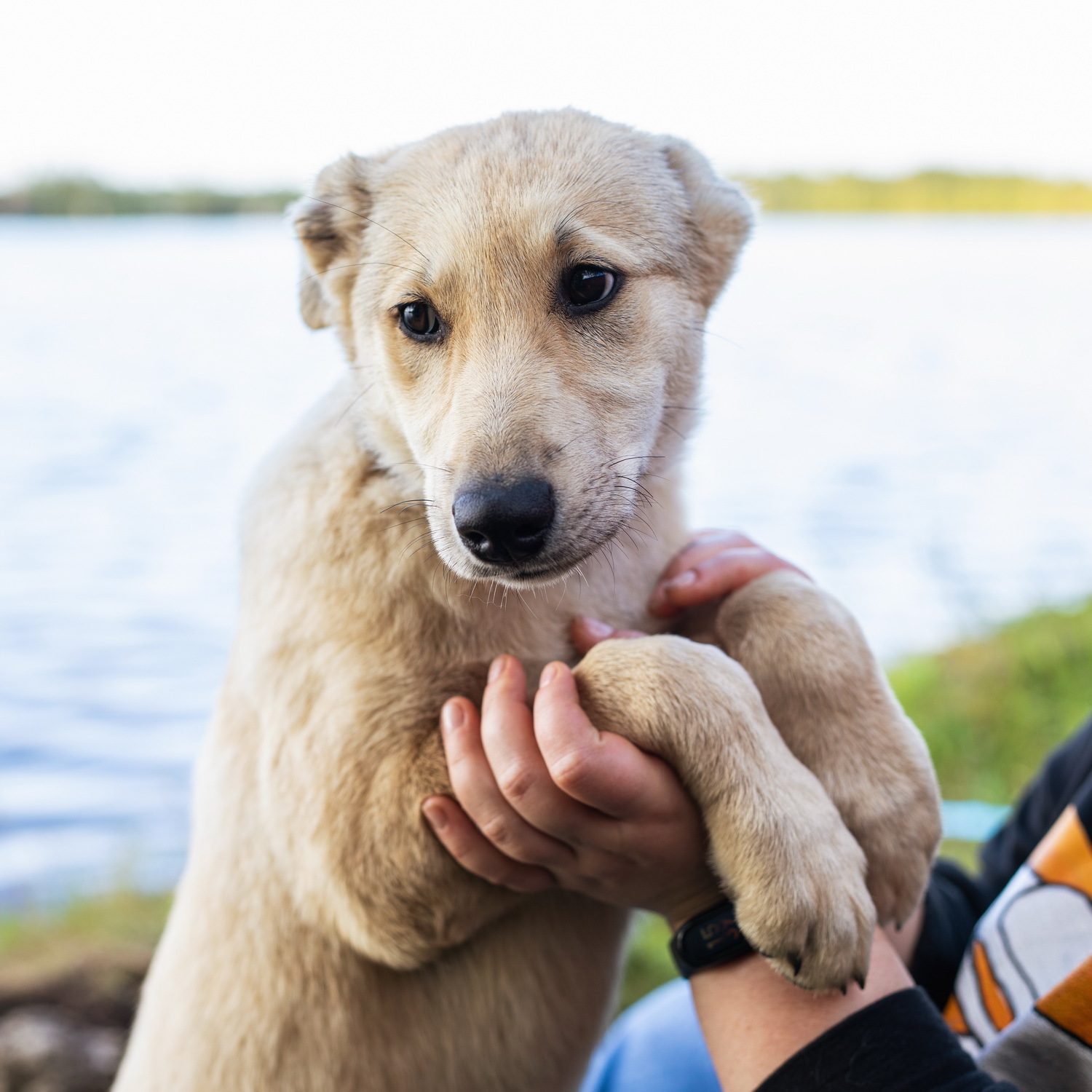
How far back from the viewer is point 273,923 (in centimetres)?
225

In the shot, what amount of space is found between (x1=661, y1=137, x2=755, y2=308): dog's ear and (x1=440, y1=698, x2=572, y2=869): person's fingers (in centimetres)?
120

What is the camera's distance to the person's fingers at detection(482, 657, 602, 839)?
1.87m

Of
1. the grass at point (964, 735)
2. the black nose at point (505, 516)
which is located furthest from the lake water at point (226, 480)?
the black nose at point (505, 516)

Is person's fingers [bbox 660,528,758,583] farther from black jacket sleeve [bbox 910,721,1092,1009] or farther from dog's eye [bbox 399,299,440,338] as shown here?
black jacket sleeve [bbox 910,721,1092,1009]

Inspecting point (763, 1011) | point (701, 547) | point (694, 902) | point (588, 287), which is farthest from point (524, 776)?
point (588, 287)

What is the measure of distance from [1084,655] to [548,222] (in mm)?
Answer: 5913

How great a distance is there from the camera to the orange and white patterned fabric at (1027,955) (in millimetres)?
1871

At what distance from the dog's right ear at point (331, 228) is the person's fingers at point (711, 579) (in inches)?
42.4

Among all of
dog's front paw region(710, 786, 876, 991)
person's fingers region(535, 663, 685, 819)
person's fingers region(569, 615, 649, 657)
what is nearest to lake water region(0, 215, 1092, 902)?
person's fingers region(569, 615, 649, 657)

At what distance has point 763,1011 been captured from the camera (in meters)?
1.91

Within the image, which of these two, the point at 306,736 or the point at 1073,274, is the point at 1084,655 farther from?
the point at 1073,274

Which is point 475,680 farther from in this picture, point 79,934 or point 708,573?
point 79,934

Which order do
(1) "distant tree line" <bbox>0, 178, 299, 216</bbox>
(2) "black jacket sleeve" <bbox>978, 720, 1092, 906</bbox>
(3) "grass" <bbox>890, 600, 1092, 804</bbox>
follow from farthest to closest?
(1) "distant tree line" <bbox>0, 178, 299, 216</bbox>
(3) "grass" <bbox>890, 600, 1092, 804</bbox>
(2) "black jacket sleeve" <bbox>978, 720, 1092, 906</bbox>

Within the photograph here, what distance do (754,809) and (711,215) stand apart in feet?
4.77
